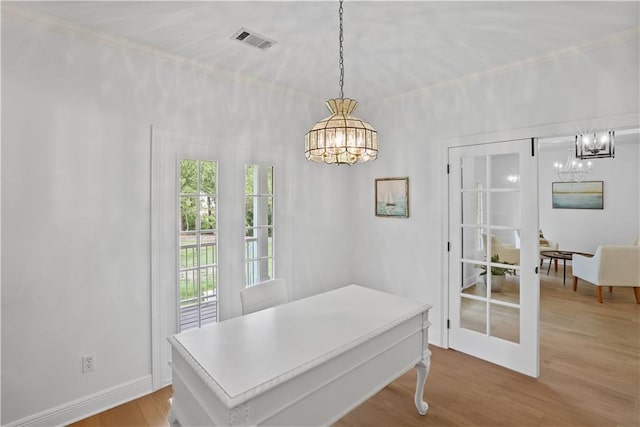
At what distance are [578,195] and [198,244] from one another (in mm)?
7568

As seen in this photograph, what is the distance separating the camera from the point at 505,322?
2.83 m

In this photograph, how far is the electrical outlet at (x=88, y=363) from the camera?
2.14 meters

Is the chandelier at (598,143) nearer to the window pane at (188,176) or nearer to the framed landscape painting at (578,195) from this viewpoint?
the framed landscape painting at (578,195)

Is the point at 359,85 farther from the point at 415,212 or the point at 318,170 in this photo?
the point at 415,212

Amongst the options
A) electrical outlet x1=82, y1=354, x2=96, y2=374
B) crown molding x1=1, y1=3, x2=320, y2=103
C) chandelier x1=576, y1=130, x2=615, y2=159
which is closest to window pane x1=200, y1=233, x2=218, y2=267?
electrical outlet x1=82, y1=354, x2=96, y2=374

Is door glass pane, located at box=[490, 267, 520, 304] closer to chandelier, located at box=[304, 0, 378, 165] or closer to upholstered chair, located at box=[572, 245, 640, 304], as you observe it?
chandelier, located at box=[304, 0, 378, 165]

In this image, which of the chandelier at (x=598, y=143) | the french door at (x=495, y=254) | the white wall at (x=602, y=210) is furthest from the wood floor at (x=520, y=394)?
the white wall at (x=602, y=210)

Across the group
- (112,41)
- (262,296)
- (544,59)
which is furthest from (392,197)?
(112,41)

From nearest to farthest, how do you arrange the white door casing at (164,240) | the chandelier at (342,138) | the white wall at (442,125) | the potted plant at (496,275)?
the chandelier at (342,138)
the white wall at (442,125)
the white door casing at (164,240)
the potted plant at (496,275)

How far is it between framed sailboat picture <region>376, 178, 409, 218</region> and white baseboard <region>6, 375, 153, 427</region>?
2.73 metres

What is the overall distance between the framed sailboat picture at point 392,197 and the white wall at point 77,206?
6.23 ft

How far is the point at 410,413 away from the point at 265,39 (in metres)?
2.85

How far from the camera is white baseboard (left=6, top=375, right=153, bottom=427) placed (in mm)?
1976

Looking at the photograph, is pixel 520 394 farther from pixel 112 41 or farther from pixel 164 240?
pixel 112 41
